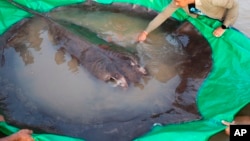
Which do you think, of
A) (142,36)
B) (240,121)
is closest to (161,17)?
(142,36)

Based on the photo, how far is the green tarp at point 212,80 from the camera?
2.52 meters

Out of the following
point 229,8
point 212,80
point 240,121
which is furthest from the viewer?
point 229,8

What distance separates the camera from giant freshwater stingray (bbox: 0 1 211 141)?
2.56m

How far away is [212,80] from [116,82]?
794 millimetres

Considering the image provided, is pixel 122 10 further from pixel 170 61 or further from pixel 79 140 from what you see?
pixel 79 140

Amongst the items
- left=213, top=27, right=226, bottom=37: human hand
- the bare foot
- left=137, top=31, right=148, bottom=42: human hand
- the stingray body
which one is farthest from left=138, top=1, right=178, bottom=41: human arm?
the bare foot

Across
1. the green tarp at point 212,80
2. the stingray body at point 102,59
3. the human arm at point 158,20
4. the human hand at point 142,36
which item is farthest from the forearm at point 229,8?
the stingray body at point 102,59

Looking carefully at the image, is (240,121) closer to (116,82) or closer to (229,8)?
(116,82)

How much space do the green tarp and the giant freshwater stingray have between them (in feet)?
0.22

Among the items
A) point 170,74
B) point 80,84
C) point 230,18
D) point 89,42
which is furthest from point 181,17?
point 80,84

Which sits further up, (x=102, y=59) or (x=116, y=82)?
(x=102, y=59)

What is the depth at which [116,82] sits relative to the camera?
112 inches

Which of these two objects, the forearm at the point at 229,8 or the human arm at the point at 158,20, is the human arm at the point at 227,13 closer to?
the forearm at the point at 229,8

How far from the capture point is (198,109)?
2.73 meters
